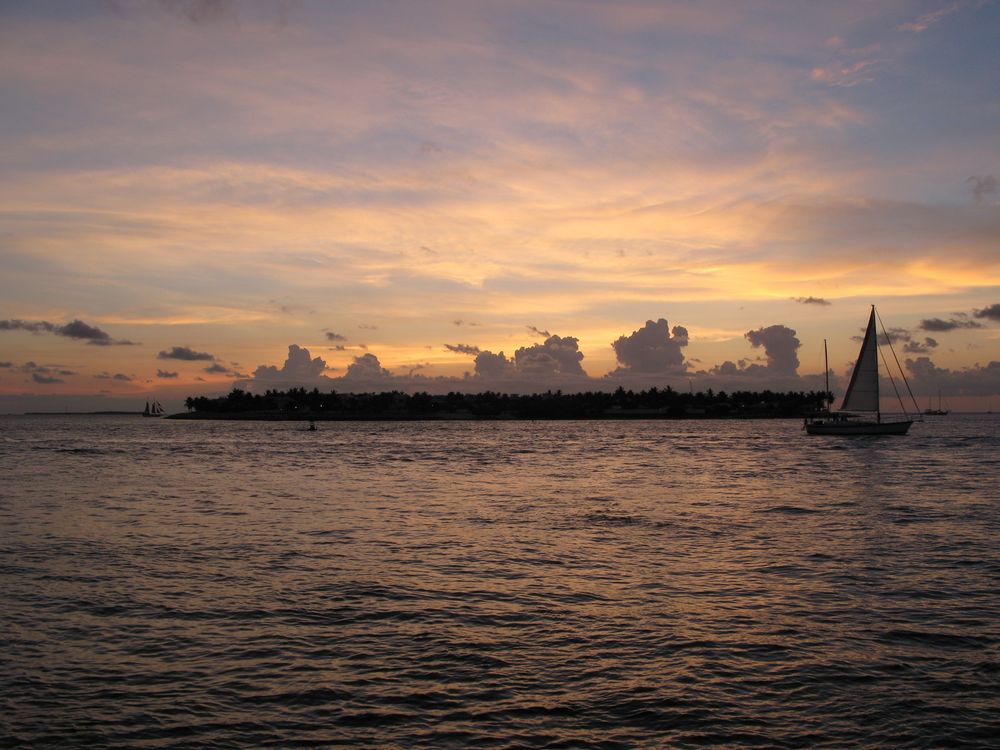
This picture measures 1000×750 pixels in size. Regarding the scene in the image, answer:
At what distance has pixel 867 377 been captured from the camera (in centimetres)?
10981

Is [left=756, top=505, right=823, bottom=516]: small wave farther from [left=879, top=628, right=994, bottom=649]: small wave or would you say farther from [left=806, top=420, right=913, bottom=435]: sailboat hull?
[left=806, top=420, right=913, bottom=435]: sailboat hull

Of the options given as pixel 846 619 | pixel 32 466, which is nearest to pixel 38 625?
pixel 846 619

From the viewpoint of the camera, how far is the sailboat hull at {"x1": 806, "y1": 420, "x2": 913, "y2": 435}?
116312 millimetres

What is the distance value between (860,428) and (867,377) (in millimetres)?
10188

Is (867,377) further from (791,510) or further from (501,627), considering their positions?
(501,627)

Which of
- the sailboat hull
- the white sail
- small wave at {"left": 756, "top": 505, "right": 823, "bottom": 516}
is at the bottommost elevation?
small wave at {"left": 756, "top": 505, "right": 823, "bottom": 516}

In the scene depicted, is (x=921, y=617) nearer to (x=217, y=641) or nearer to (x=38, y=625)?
(x=217, y=641)

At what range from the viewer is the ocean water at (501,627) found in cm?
1231

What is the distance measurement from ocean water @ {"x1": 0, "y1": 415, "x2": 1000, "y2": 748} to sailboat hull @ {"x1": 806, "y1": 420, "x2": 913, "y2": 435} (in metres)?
83.8

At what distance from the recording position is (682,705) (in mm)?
12961

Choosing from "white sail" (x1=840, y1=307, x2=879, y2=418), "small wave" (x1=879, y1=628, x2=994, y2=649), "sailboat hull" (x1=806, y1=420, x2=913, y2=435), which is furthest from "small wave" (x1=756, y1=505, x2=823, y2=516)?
"sailboat hull" (x1=806, y1=420, x2=913, y2=435)

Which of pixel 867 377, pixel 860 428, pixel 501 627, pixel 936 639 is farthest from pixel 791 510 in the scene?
pixel 860 428

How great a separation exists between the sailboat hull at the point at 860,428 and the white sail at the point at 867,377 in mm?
6445

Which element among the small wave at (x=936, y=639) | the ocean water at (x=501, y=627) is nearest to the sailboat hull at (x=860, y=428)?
the ocean water at (x=501, y=627)
